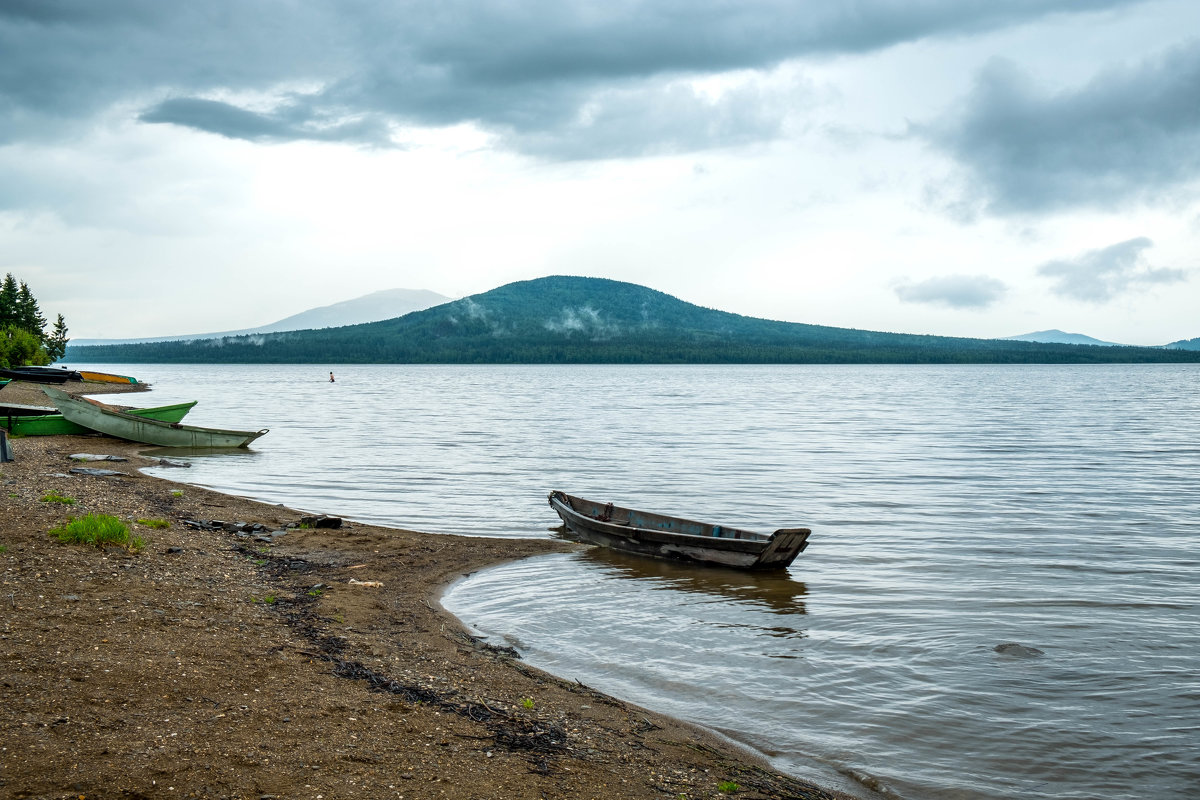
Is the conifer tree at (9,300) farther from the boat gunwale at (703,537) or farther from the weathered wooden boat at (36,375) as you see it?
the boat gunwale at (703,537)

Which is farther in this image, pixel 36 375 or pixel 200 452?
pixel 36 375

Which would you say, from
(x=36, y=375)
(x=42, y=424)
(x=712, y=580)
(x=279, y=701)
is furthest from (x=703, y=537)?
(x=36, y=375)

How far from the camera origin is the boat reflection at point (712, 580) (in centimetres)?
1591

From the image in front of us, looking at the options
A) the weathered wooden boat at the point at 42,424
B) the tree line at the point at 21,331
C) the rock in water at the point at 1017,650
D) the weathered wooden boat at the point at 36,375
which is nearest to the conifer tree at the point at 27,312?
the tree line at the point at 21,331

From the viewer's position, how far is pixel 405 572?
16.8 meters

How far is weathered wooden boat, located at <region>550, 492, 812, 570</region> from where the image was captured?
1744cm

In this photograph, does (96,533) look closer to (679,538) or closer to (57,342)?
(679,538)

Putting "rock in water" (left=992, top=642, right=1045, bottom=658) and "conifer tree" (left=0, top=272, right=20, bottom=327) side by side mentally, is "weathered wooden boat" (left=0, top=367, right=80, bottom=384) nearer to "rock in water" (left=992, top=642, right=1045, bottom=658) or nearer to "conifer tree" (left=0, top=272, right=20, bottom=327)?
"conifer tree" (left=0, top=272, right=20, bottom=327)

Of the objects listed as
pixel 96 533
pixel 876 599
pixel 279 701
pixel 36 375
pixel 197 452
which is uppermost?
pixel 36 375

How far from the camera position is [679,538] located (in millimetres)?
18438

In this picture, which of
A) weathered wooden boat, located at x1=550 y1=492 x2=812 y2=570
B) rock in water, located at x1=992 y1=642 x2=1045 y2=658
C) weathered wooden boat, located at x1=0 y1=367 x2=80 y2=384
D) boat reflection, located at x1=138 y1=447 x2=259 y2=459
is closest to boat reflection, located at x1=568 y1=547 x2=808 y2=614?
weathered wooden boat, located at x1=550 y1=492 x2=812 y2=570

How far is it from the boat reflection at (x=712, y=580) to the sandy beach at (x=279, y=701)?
178 inches

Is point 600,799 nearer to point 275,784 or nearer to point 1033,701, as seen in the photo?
point 275,784

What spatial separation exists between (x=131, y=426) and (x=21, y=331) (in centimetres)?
7564
